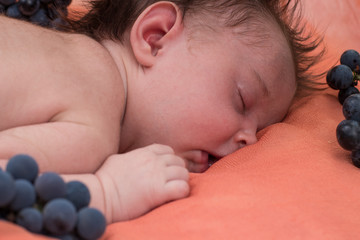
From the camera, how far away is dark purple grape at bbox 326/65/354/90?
4.48 feet

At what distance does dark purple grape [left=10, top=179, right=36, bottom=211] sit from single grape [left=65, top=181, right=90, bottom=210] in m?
0.06

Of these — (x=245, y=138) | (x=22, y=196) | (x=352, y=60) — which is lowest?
(x=245, y=138)

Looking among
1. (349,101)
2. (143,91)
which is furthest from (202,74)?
(349,101)

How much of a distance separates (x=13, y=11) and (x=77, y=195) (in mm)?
967

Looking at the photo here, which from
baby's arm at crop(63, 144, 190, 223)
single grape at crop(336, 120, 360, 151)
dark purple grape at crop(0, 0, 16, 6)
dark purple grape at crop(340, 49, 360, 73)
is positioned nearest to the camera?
baby's arm at crop(63, 144, 190, 223)

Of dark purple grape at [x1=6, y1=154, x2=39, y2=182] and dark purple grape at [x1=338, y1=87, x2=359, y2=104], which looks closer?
dark purple grape at [x1=6, y1=154, x2=39, y2=182]

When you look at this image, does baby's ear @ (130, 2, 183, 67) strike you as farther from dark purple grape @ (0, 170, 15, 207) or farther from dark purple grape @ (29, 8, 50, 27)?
dark purple grape @ (0, 170, 15, 207)

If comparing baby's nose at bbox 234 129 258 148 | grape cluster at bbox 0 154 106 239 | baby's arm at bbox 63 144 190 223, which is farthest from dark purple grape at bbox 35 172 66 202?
baby's nose at bbox 234 129 258 148

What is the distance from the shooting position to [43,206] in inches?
26.7

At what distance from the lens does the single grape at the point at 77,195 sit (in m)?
0.71

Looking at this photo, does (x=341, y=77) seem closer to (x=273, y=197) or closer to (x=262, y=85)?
(x=262, y=85)

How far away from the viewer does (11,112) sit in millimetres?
969

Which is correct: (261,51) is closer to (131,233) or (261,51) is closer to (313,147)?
(313,147)

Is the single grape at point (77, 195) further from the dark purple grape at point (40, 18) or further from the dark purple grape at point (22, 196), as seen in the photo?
the dark purple grape at point (40, 18)
